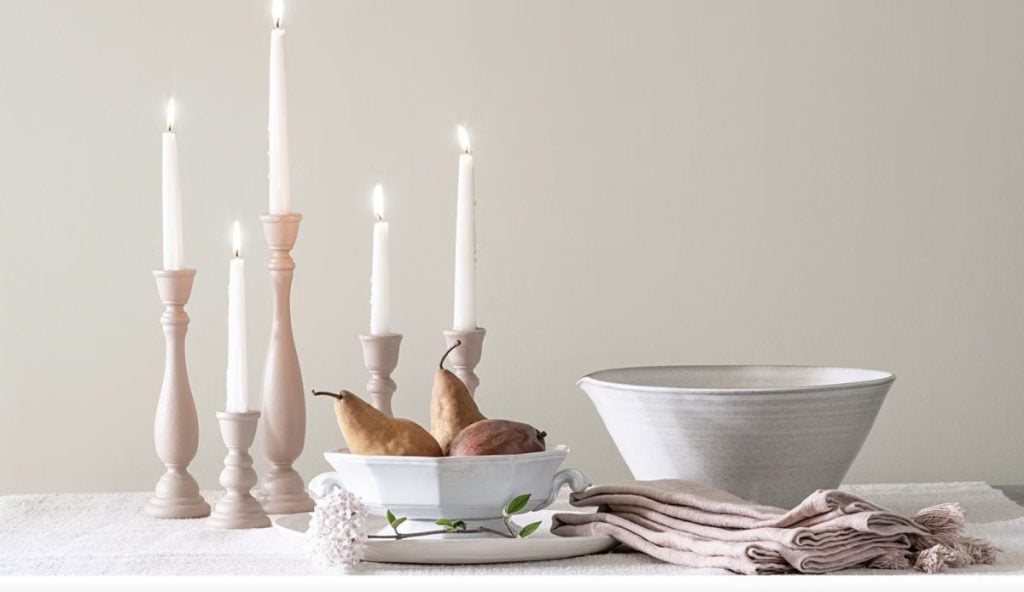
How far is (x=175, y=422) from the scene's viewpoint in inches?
47.9

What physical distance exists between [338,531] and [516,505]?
13 cm

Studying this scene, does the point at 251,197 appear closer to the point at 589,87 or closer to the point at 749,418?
the point at 589,87

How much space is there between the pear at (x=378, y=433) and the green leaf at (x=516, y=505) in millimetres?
71

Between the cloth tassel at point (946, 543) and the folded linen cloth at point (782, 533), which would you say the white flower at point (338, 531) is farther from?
the cloth tassel at point (946, 543)

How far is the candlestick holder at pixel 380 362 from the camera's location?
1209 mm

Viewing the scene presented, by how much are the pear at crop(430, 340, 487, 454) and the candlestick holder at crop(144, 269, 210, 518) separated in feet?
0.88

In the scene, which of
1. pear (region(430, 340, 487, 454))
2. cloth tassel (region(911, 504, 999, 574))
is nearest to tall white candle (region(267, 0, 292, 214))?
pear (region(430, 340, 487, 454))

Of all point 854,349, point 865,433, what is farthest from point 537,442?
point 854,349

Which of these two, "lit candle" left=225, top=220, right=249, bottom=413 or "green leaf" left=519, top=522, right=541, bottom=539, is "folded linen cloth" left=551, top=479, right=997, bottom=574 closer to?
"green leaf" left=519, top=522, right=541, bottom=539

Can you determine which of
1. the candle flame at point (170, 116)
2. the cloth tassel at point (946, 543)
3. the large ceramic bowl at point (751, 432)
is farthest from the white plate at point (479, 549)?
the candle flame at point (170, 116)

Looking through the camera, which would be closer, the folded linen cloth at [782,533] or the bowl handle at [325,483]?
the folded linen cloth at [782,533]

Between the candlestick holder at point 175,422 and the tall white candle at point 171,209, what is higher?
the tall white candle at point 171,209

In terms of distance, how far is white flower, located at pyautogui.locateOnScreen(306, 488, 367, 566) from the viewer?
919mm

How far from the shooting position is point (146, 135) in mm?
1680
